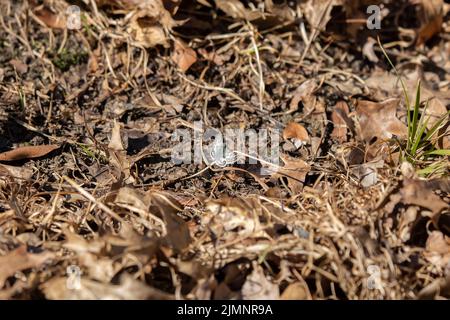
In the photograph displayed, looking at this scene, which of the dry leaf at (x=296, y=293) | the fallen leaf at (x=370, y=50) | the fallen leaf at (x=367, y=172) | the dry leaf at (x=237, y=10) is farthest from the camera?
the fallen leaf at (x=370, y=50)

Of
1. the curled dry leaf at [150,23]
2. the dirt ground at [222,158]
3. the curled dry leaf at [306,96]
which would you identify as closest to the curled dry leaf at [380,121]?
the dirt ground at [222,158]

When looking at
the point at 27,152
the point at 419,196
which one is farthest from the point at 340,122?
the point at 27,152

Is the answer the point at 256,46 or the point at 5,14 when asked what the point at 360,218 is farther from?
the point at 5,14

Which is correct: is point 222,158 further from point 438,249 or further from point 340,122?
point 438,249

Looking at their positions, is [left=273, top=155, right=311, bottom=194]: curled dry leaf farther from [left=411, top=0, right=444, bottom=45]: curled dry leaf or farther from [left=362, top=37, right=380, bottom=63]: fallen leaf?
[left=411, top=0, right=444, bottom=45]: curled dry leaf

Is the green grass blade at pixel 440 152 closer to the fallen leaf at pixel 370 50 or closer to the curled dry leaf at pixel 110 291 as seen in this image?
the fallen leaf at pixel 370 50

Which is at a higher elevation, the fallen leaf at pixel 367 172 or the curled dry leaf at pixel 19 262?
the fallen leaf at pixel 367 172

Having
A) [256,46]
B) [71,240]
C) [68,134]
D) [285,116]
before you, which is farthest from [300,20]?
[71,240]
